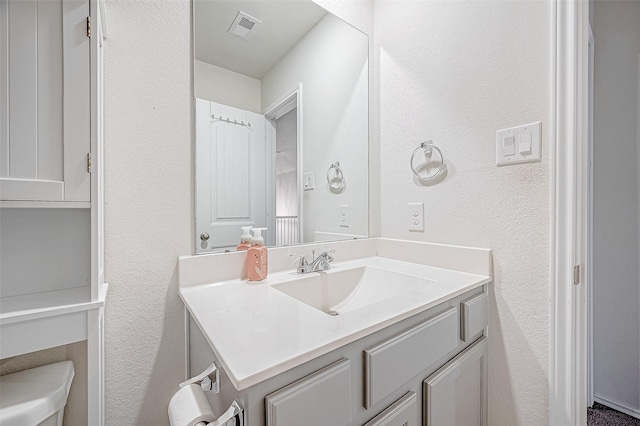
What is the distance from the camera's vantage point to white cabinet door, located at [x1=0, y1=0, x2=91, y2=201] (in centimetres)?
56

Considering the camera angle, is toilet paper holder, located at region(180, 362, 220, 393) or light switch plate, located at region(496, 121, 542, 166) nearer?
toilet paper holder, located at region(180, 362, 220, 393)

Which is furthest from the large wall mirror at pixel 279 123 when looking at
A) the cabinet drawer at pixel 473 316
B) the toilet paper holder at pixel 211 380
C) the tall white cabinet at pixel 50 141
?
the cabinet drawer at pixel 473 316

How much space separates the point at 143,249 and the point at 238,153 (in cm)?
45

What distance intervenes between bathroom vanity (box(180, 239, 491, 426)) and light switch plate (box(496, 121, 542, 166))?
13.4 inches

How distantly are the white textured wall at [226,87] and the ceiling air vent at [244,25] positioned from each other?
17 centimetres

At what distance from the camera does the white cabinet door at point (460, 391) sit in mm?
767

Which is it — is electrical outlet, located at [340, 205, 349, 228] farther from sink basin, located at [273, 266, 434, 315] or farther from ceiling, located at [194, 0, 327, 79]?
ceiling, located at [194, 0, 327, 79]

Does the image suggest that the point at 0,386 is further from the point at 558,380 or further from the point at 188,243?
the point at 558,380

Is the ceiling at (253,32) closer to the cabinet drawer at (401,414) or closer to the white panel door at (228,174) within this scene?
the white panel door at (228,174)

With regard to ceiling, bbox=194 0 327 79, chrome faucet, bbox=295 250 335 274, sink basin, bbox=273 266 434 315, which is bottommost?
sink basin, bbox=273 266 434 315

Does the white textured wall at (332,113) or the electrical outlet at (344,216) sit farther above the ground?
Result: the white textured wall at (332,113)

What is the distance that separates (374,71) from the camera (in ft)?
4.89

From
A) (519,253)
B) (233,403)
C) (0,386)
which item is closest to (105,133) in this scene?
(0,386)

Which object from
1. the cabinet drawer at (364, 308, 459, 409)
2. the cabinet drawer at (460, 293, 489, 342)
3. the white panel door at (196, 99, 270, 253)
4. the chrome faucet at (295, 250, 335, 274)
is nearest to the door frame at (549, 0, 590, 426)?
the cabinet drawer at (460, 293, 489, 342)
